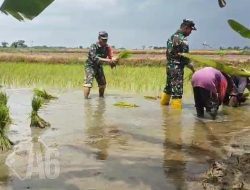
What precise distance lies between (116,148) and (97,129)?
122 cm

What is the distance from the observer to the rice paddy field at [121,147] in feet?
11.9

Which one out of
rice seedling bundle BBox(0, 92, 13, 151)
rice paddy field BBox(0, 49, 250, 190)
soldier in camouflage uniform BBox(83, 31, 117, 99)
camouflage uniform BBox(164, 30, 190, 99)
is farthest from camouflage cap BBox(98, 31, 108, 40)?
rice seedling bundle BBox(0, 92, 13, 151)

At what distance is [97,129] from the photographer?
236 inches

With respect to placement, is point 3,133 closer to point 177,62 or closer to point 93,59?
point 177,62

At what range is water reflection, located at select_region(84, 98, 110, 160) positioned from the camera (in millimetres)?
4740

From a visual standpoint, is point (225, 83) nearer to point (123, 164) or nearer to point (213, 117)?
point (213, 117)

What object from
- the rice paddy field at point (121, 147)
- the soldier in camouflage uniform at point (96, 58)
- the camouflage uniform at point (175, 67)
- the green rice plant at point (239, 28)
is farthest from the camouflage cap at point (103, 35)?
the green rice plant at point (239, 28)

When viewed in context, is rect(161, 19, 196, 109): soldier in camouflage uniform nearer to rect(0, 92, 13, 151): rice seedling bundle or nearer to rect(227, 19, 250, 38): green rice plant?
rect(0, 92, 13, 151): rice seedling bundle

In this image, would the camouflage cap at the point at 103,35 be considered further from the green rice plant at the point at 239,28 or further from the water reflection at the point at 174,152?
the green rice plant at the point at 239,28

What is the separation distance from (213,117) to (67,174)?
3647mm

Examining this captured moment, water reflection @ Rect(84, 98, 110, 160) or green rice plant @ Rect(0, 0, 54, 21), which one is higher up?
green rice plant @ Rect(0, 0, 54, 21)

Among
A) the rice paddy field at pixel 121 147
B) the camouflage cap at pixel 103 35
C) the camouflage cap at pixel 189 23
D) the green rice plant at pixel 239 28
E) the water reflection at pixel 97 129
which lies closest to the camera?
the green rice plant at pixel 239 28

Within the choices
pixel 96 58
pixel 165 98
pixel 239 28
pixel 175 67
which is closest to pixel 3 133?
pixel 239 28

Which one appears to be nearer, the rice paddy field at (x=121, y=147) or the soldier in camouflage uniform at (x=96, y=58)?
the rice paddy field at (x=121, y=147)
